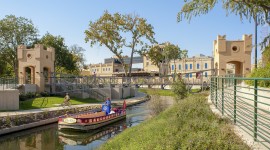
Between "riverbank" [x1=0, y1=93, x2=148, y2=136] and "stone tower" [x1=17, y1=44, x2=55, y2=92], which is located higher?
"stone tower" [x1=17, y1=44, x2=55, y2=92]

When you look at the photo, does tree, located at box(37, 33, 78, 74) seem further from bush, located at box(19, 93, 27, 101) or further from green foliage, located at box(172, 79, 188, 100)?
green foliage, located at box(172, 79, 188, 100)

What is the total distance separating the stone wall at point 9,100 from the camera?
2781 cm

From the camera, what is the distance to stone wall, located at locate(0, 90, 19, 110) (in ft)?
91.2

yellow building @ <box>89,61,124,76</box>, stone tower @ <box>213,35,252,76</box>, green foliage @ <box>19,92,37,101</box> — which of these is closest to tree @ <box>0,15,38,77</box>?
green foliage @ <box>19,92,37,101</box>

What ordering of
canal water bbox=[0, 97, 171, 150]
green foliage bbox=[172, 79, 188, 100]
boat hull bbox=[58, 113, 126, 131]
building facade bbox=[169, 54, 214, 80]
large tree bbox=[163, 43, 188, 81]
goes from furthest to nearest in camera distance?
large tree bbox=[163, 43, 188, 81] < building facade bbox=[169, 54, 214, 80] < green foliage bbox=[172, 79, 188, 100] < boat hull bbox=[58, 113, 126, 131] < canal water bbox=[0, 97, 171, 150]

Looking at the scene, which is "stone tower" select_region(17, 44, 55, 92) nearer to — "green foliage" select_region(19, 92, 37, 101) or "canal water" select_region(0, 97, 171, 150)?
"green foliage" select_region(19, 92, 37, 101)

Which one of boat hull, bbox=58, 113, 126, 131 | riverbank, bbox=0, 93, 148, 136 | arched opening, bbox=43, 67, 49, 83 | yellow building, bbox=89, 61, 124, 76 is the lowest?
boat hull, bbox=58, 113, 126, 131

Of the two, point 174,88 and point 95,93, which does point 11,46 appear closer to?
point 95,93

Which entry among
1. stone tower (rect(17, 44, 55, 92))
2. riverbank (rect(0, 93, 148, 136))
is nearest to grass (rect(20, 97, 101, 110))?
riverbank (rect(0, 93, 148, 136))

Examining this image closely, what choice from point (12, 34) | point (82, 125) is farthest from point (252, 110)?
point (12, 34)

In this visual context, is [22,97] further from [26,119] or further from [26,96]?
[26,119]

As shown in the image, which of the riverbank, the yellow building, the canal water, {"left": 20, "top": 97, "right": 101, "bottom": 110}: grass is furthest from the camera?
the yellow building

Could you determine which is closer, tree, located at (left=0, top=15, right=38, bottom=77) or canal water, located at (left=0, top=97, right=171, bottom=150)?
canal water, located at (left=0, top=97, right=171, bottom=150)

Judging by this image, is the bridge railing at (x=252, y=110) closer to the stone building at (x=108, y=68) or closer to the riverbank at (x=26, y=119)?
the riverbank at (x=26, y=119)
